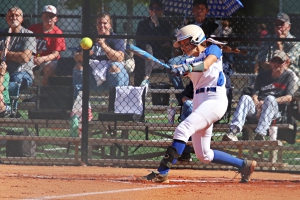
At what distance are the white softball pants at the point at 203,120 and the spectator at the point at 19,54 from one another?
3536 millimetres

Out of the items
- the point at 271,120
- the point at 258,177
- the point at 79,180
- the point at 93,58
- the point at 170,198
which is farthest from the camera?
the point at 93,58

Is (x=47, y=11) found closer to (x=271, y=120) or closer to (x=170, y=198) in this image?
(x=271, y=120)

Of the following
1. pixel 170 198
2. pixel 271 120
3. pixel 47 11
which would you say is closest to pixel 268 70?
pixel 271 120

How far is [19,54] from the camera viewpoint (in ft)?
30.5

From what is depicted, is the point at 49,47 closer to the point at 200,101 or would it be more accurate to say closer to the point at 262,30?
the point at 262,30

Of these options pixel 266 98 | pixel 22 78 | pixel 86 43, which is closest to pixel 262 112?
pixel 266 98

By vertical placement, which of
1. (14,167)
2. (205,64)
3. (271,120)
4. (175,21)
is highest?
(175,21)

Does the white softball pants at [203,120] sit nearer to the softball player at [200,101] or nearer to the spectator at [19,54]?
the softball player at [200,101]

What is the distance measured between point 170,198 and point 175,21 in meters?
4.46

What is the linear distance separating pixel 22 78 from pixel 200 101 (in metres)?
3.66

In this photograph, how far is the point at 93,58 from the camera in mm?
9461

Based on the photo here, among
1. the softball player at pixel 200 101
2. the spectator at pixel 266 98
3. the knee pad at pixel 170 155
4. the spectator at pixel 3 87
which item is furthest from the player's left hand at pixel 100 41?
the knee pad at pixel 170 155

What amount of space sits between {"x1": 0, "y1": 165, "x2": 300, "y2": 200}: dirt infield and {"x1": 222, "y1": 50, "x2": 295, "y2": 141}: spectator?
660 mm

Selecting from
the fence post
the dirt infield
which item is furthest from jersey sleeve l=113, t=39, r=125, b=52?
the dirt infield
